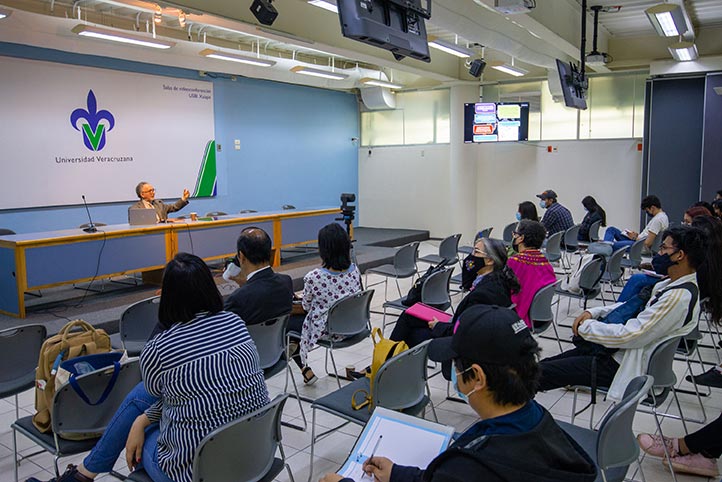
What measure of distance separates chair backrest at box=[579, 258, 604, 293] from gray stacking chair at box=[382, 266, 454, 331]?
1204 millimetres

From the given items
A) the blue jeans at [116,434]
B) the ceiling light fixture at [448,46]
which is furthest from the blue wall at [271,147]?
the blue jeans at [116,434]

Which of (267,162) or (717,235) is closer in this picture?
(717,235)

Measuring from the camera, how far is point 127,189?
886cm

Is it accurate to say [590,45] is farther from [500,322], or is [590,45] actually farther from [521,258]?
[500,322]

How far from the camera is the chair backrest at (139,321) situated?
3.83 m

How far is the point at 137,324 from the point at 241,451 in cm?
204

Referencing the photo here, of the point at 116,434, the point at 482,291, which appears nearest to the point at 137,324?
the point at 116,434

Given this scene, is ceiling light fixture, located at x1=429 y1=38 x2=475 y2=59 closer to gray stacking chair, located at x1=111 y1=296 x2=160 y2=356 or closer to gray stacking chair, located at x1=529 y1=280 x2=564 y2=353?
gray stacking chair, located at x1=529 y1=280 x2=564 y2=353

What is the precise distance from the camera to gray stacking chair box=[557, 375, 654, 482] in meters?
2.07

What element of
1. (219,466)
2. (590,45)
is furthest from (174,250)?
(590,45)

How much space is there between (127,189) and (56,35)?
239 cm

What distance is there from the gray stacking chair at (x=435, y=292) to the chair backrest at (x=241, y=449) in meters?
2.63

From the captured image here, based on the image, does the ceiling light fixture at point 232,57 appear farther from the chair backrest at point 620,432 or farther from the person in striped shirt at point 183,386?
the chair backrest at point 620,432

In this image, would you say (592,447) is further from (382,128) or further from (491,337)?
(382,128)
